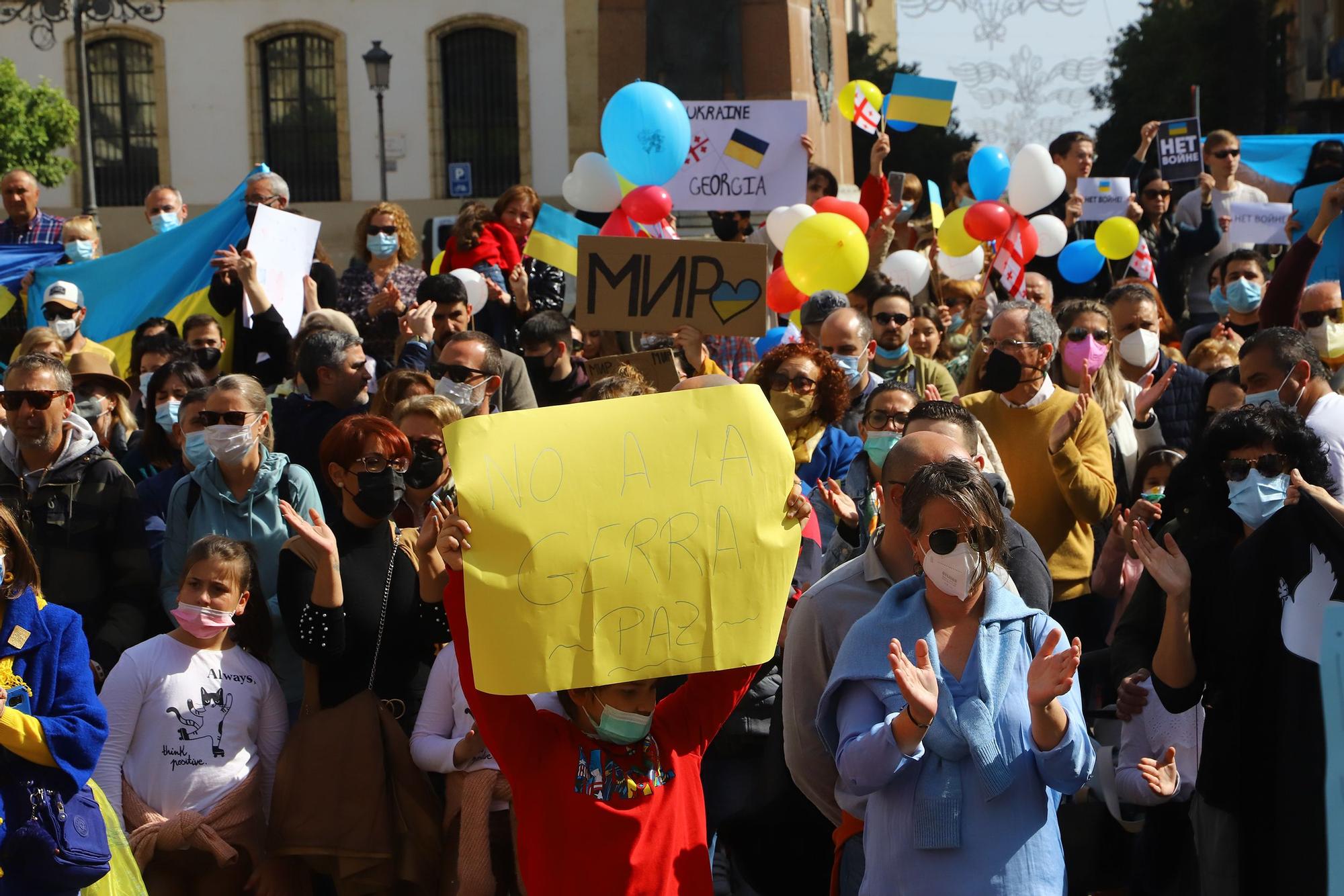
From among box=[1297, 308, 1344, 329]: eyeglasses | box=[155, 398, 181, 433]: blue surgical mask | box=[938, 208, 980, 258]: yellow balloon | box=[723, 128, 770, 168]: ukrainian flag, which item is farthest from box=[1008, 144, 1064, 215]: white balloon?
box=[155, 398, 181, 433]: blue surgical mask

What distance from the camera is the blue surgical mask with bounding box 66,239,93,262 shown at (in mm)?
9375

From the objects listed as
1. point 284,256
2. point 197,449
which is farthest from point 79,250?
point 197,449

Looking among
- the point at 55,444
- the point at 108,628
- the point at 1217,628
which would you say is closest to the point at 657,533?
the point at 1217,628

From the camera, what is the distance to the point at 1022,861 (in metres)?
3.34

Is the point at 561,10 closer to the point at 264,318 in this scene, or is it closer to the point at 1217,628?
the point at 264,318

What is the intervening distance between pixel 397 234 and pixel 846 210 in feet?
7.61

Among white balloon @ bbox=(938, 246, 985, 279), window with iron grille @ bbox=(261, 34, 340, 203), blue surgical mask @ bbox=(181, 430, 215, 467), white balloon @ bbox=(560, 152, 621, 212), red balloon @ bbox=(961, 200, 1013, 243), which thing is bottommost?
blue surgical mask @ bbox=(181, 430, 215, 467)

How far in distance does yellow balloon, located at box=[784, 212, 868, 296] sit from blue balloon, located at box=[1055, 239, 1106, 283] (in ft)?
7.34

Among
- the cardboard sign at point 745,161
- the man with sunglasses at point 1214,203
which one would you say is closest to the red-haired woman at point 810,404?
the cardboard sign at point 745,161

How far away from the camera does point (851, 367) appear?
6176 millimetres

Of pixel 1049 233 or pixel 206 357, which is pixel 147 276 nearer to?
pixel 206 357

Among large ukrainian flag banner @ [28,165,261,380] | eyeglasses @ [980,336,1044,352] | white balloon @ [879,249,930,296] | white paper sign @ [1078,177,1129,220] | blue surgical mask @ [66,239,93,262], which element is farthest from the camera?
white paper sign @ [1078,177,1129,220]

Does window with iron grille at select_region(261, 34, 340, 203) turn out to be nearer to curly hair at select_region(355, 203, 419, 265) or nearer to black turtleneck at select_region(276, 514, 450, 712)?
curly hair at select_region(355, 203, 419, 265)

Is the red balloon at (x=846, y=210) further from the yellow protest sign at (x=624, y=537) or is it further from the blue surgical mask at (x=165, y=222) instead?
the yellow protest sign at (x=624, y=537)
